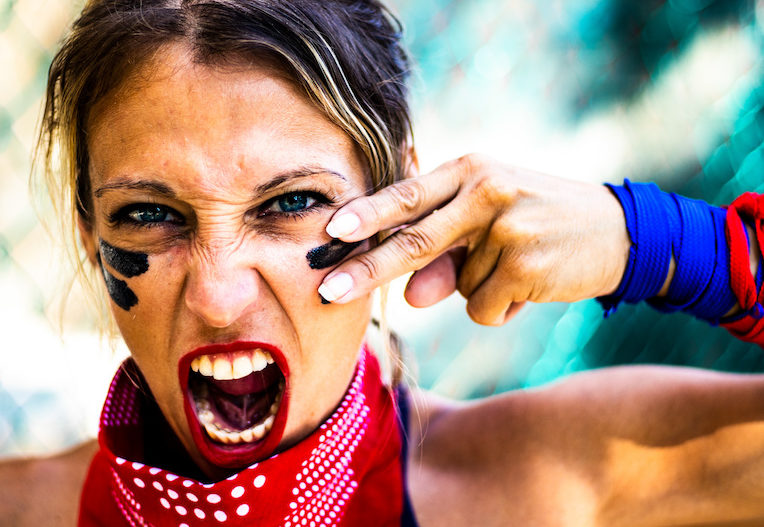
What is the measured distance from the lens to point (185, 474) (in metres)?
1.84

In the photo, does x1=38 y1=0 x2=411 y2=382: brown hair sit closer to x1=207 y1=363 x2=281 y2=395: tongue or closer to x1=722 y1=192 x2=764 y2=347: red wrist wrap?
x1=207 y1=363 x2=281 y2=395: tongue

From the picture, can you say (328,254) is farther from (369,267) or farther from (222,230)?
(222,230)

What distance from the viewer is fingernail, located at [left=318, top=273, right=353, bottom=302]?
1.46 m

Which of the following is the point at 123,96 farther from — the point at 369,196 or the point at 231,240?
the point at 369,196

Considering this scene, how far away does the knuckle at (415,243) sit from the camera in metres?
1.48

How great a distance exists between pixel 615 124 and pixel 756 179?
0.66 meters

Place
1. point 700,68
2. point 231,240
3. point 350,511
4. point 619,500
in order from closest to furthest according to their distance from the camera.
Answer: point 231,240, point 350,511, point 619,500, point 700,68

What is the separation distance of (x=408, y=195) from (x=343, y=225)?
0.15 metres

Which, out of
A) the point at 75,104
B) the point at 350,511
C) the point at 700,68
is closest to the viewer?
the point at 75,104

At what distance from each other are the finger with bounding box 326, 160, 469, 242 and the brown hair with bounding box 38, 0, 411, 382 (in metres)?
0.14

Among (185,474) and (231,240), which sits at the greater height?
(231,240)

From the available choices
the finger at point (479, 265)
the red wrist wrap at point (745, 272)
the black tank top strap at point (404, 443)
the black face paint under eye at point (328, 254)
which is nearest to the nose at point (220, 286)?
the black face paint under eye at point (328, 254)

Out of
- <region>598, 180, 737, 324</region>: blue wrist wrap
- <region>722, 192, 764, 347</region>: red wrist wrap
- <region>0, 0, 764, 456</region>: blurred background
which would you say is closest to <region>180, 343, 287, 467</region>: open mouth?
<region>598, 180, 737, 324</region>: blue wrist wrap

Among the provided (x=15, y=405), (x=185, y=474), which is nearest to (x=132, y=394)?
(x=185, y=474)
